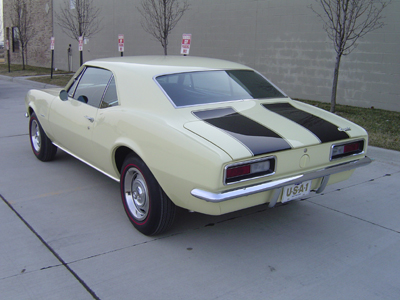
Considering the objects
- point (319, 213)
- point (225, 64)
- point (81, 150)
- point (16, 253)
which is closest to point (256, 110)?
point (225, 64)

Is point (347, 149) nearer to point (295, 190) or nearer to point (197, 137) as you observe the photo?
point (295, 190)

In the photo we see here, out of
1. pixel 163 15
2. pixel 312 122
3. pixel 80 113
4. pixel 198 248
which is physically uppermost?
pixel 163 15

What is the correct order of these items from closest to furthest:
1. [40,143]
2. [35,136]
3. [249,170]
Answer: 1. [249,170]
2. [40,143]
3. [35,136]

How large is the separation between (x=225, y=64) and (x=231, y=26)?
9134 mm

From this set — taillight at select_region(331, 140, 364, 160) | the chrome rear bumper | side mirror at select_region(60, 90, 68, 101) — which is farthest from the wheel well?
taillight at select_region(331, 140, 364, 160)

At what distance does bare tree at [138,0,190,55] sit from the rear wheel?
8.39m

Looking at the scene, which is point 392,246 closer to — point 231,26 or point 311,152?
point 311,152

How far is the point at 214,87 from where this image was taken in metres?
4.12

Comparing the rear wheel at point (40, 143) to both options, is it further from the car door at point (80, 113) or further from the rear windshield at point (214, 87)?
the rear windshield at point (214, 87)

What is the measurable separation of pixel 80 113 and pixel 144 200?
1.44 m

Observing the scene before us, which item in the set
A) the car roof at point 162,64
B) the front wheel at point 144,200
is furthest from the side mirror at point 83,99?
the front wheel at point 144,200

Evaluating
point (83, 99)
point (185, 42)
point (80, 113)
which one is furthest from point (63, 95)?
point (185, 42)

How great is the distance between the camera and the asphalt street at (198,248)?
2871 mm

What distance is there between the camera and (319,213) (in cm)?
424
